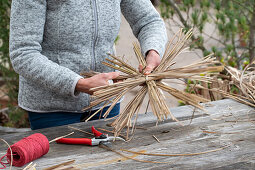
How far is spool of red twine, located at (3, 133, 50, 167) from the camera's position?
860 mm

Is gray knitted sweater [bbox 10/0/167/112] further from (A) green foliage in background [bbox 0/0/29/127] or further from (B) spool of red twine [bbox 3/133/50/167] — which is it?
(A) green foliage in background [bbox 0/0/29/127]

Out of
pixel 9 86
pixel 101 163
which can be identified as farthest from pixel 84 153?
pixel 9 86

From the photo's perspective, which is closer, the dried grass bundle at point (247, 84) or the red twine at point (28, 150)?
the red twine at point (28, 150)

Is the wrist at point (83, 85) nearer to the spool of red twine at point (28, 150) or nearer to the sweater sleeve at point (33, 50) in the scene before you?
the sweater sleeve at point (33, 50)

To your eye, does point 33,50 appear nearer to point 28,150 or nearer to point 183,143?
point 28,150

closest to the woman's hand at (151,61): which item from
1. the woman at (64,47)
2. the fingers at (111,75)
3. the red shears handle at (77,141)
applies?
the woman at (64,47)

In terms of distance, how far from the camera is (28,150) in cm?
87

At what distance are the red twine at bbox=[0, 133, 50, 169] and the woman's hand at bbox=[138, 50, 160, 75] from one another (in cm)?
42

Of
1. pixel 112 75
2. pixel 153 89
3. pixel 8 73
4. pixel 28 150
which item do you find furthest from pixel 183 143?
pixel 8 73

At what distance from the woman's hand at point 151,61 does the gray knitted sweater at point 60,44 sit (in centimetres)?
3

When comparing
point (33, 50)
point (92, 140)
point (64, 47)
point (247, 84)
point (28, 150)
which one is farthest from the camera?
point (247, 84)

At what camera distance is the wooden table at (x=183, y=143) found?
0.88 m

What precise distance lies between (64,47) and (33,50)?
5.4 inches

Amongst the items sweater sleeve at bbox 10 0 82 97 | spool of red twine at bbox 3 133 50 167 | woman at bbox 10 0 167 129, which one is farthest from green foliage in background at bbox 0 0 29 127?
spool of red twine at bbox 3 133 50 167
